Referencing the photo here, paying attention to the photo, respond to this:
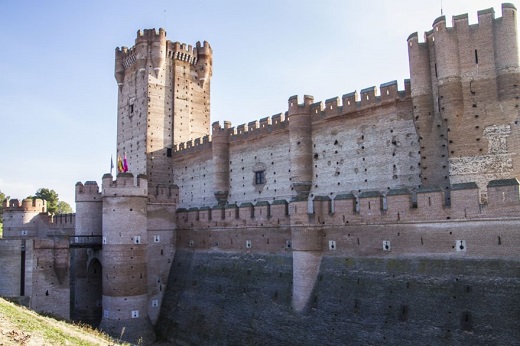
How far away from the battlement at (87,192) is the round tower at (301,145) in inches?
462

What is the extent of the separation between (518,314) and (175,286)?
17028 mm

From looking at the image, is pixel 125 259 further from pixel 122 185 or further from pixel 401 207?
pixel 401 207

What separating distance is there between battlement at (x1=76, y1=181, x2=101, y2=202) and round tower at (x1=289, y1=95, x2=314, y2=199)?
38.5ft

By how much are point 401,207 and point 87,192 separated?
1840 cm

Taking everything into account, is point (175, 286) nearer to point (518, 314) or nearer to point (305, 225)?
point (305, 225)

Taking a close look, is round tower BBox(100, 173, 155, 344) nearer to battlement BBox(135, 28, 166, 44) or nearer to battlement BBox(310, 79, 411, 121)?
battlement BBox(310, 79, 411, 121)

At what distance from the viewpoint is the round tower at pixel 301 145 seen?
77.8 ft

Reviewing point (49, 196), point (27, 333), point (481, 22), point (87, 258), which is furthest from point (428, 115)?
point (49, 196)

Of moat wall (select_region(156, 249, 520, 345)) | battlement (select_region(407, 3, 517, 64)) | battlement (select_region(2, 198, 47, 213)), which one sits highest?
battlement (select_region(407, 3, 517, 64))

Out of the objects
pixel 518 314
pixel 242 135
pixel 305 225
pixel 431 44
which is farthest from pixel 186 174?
pixel 518 314

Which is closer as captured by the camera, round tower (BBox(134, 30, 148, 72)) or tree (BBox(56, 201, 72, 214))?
round tower (BBox(134, 30, 148, 72))

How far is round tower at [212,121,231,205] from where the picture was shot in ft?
94.7

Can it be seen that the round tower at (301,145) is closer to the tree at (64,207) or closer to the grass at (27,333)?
the grass at (27,333)

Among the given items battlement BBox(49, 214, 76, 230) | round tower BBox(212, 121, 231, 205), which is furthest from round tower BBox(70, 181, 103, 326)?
battlement BBox(49, 214, 76, 230)
